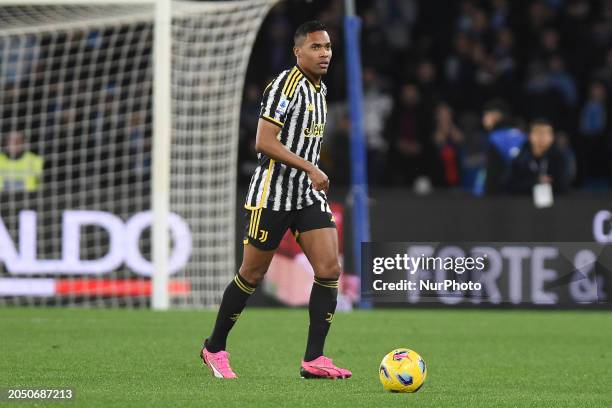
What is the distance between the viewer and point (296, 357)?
28.3 ft

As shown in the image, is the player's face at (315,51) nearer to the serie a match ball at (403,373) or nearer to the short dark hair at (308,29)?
the short dark hair at (308,29)

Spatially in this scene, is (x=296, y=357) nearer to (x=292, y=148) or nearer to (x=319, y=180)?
(x=292, y=148)

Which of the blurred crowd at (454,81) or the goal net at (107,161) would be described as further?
the blurred crowd at (454,81)

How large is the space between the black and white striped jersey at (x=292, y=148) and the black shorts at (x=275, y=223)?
0.03 metres

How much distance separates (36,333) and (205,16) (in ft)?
15.0

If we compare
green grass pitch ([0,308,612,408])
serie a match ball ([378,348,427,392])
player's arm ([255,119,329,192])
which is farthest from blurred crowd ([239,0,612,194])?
serie a match ball ([378,348,427,392])

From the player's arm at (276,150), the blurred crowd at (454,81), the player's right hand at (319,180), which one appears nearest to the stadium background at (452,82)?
the blurred crowd at (454,81)

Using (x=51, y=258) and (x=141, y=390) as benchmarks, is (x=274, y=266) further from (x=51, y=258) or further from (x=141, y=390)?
(x=141, y=390)

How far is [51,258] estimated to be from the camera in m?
13.2

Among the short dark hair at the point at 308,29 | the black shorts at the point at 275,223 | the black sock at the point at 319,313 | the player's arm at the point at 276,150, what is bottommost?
the black sock at the point at 319,313

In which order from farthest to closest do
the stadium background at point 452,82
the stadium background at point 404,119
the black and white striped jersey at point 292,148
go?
the stadium background at point 452,82
the stadium background at point 404,119
the black and white striped jersey at point 292,148

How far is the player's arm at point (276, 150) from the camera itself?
702 cm

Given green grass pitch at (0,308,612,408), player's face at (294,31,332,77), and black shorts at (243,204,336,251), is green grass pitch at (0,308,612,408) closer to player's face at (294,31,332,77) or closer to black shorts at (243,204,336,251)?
black shorts at (243,204,336,251)

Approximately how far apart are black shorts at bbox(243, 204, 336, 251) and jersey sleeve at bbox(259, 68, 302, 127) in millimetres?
491
